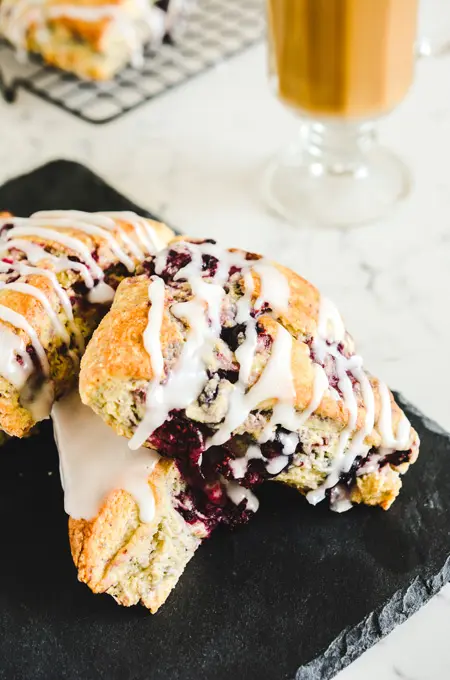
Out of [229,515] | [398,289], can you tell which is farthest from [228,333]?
[398,289]

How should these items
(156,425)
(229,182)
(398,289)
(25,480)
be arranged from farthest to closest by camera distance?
(229,182) → (398,289) → (25,480) → (156,425)

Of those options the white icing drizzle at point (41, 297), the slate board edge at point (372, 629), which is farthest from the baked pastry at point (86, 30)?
the slate board edge at point (372, 629)

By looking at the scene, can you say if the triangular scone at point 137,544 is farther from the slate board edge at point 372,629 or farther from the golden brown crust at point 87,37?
the golden brown crust at point 87,37

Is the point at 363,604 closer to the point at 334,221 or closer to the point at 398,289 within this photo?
the point at 398,289

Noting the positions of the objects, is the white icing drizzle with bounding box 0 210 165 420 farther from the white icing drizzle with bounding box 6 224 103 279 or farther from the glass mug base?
the glass mug base

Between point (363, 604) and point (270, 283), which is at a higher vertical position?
point (270, 283)

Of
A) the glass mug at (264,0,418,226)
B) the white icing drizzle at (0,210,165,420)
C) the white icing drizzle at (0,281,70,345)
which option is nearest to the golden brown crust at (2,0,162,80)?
the glass mug at (264,0,418,226)

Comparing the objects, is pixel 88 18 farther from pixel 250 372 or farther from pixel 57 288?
pixel 250 372
